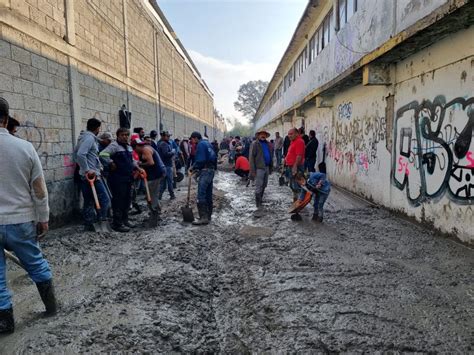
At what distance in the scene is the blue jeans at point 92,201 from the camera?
5.75m

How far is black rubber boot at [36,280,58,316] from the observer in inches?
115

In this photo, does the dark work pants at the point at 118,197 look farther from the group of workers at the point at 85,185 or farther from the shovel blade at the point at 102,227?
the shovel blade at the point at 102,227

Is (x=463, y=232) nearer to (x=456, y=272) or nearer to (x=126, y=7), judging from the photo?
(x=456, y=272)

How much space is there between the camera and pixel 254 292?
3533 millimetres

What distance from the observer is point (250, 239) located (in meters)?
5.45

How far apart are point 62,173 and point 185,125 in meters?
16.2

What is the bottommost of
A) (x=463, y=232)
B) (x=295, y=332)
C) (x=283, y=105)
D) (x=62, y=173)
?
(x=295, y=332)

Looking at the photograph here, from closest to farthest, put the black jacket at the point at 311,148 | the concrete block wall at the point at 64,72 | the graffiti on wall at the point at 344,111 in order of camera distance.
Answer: the concrete block wall at the point at 64,72 < the graffiti on wall at the point at 344,111 < the black jacket at the point at 311,148

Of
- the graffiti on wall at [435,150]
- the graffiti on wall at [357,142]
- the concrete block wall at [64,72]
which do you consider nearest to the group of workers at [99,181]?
the concrete block wall at [64,72]

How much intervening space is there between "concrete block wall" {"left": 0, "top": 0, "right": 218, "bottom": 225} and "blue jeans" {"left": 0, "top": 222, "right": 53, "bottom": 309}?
2.78 metres

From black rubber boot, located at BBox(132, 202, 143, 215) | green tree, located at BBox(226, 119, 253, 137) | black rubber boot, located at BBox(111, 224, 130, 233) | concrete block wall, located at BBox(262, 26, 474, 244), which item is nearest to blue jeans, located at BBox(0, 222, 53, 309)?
black rubber boot, located at BBox(111, 224, 130, 233)

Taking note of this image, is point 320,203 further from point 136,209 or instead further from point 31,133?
point 31,133

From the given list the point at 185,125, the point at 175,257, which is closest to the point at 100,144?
the point at 175,257

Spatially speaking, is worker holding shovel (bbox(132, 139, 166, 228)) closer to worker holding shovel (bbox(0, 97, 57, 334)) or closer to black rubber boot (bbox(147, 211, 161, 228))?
black rubber boot (bbox(147, 211, 161, 228))
